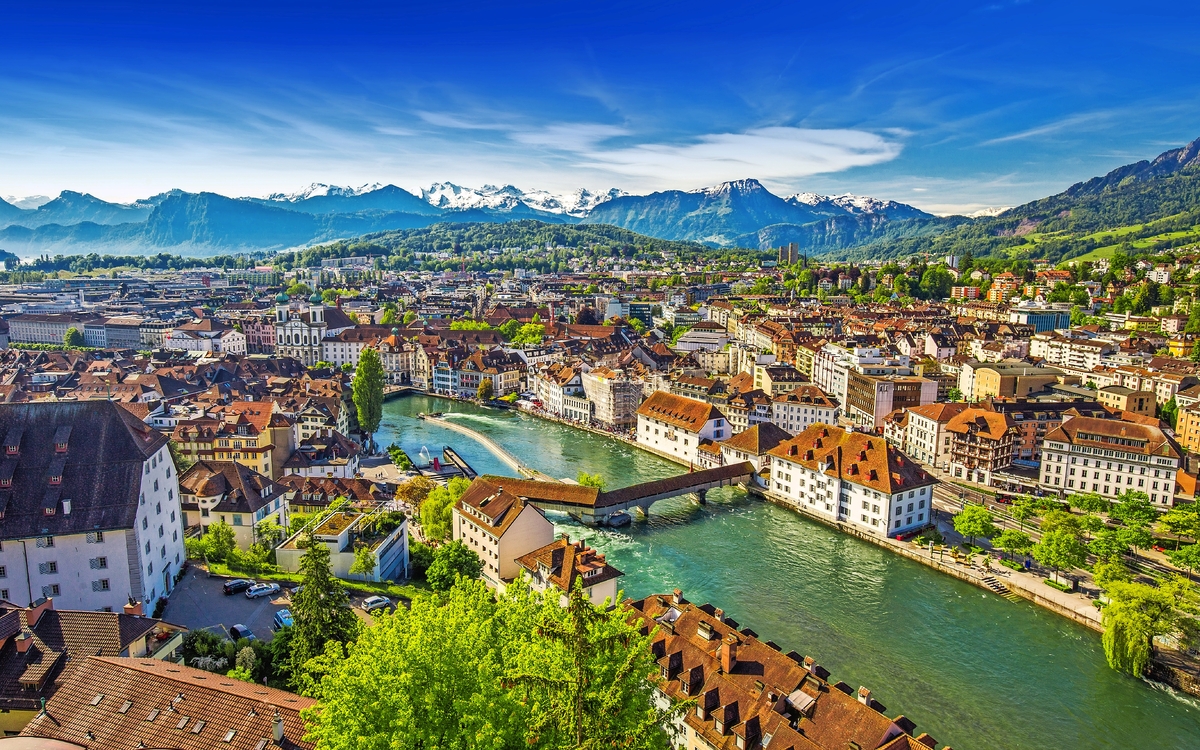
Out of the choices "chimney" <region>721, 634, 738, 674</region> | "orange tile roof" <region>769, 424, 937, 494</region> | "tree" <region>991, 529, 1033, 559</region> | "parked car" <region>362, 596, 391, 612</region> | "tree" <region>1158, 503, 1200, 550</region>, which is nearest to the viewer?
"chimney" <region>721, 634, 738, 674</region>

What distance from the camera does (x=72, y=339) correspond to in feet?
279

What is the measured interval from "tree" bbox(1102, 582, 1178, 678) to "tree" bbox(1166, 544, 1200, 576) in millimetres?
6084

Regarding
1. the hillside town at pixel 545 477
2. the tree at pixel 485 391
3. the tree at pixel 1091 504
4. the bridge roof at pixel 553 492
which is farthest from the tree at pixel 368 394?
the tree at pixel 1091 504

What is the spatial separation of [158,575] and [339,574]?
5.07 m

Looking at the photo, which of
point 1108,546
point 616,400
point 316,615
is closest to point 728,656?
point 316,615

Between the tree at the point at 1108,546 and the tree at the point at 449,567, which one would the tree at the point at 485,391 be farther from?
the tree at the point at 1108,546

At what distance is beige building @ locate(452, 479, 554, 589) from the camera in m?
26.1

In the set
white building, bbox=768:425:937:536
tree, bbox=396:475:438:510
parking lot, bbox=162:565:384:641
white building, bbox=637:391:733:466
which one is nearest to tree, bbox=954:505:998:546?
white building, bbox=768:425:937:536

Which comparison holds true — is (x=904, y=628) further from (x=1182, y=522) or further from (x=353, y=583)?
(x=353, y=583)

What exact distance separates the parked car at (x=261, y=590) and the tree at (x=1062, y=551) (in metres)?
25.9

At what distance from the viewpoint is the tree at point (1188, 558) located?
88.5ft

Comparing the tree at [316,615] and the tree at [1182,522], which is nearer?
the tree at [316,615]

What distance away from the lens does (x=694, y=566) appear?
98.5ft

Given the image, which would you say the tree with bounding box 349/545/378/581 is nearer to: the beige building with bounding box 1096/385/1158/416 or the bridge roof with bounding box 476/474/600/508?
the bridge roof with bounding box 476/474/600/508
